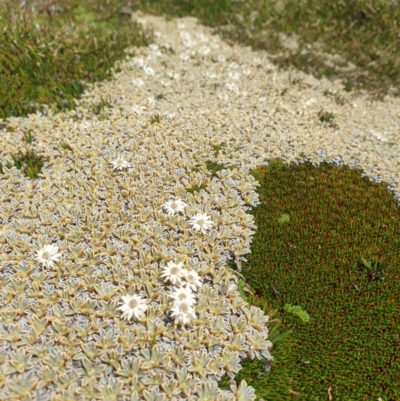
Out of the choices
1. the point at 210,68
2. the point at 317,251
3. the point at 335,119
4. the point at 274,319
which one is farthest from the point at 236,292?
the point at 210,68

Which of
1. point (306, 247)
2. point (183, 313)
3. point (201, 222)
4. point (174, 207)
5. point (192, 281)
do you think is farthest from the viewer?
point (306, 247)

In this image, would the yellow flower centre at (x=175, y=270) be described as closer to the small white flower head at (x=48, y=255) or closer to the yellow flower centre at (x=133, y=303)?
the yellow flower centre at (x=133, y=303)

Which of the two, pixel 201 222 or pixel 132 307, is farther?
pixel 201 222

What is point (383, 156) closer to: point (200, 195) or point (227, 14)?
point (200, 195)

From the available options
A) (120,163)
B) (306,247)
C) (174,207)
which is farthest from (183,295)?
(120,163)

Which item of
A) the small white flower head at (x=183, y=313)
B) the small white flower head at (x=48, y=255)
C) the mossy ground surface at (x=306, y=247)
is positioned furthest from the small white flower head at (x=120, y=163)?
the small white flower head at (x=183, y=313)

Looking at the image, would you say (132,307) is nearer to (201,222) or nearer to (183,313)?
(183,313)

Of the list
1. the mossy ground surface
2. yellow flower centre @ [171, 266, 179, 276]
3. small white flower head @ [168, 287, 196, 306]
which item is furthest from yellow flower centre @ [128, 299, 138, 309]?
the mossy ground surface
